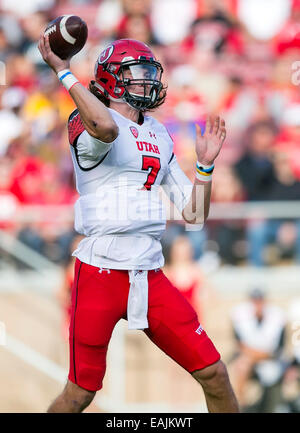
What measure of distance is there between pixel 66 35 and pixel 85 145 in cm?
51

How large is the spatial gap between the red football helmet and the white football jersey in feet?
0.37

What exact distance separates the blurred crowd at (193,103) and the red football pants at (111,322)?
2973mm

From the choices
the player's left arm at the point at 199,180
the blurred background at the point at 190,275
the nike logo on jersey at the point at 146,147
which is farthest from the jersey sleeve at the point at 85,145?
the blurred background at the point at 190,275

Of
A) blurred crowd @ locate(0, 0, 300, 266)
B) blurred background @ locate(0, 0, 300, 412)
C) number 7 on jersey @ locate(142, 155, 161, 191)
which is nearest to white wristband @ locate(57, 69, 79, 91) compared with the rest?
number 7 on jersey @ locate(142, 155, 161, 191)

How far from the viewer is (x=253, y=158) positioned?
7762 mm

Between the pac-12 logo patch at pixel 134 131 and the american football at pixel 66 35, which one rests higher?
the american football at pixel 66 35

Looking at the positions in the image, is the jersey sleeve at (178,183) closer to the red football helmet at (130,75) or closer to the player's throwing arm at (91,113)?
the red football helmet at (130,75)

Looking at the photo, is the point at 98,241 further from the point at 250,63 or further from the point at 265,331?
the point at 250,63

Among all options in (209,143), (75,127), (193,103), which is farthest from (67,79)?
(193,103)

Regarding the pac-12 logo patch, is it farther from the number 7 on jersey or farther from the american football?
the american football

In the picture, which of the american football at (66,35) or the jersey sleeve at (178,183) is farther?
the jersey sleeve at (178,183)

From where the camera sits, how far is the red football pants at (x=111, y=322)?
3.76 meters

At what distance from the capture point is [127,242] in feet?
12.4
